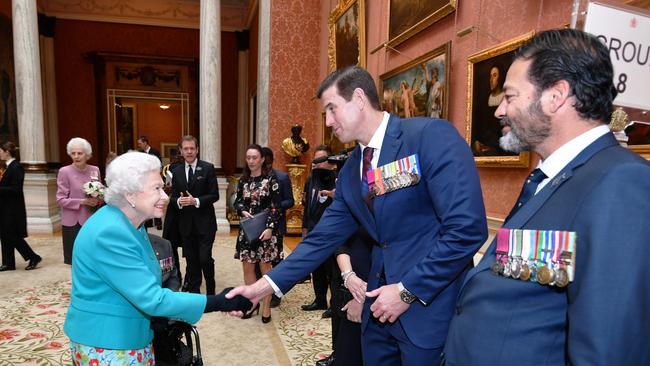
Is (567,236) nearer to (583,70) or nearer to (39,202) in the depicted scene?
(583,70)

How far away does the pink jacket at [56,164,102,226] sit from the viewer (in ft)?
16.0

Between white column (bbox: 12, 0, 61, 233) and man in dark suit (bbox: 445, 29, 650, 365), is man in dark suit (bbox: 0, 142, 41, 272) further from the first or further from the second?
man in dark suit (bbox: 445, 29, 650, 365)

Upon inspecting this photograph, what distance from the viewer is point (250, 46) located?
12383mm

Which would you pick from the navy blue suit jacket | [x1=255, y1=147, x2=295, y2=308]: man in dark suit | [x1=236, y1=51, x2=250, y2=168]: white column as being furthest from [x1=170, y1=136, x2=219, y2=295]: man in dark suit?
[x1=236, y1=51, x2=250, y2=168]: white column

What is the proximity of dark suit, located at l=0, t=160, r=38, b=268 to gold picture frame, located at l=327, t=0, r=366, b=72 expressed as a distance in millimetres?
5036

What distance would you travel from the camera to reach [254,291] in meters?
1.85

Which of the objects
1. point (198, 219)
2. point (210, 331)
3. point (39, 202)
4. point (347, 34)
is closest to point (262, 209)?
point (198, 219)

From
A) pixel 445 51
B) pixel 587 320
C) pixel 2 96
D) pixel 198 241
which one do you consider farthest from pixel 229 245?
pixel 2 96

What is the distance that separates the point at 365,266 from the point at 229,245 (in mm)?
5571

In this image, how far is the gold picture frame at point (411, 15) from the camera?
4.14 metres

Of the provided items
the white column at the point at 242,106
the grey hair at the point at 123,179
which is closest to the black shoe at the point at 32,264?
the grey hair at the point at 123,179

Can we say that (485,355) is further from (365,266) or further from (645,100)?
(365,266)

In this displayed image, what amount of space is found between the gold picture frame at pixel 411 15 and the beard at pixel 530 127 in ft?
11.0

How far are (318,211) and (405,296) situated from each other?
8.67 feet
